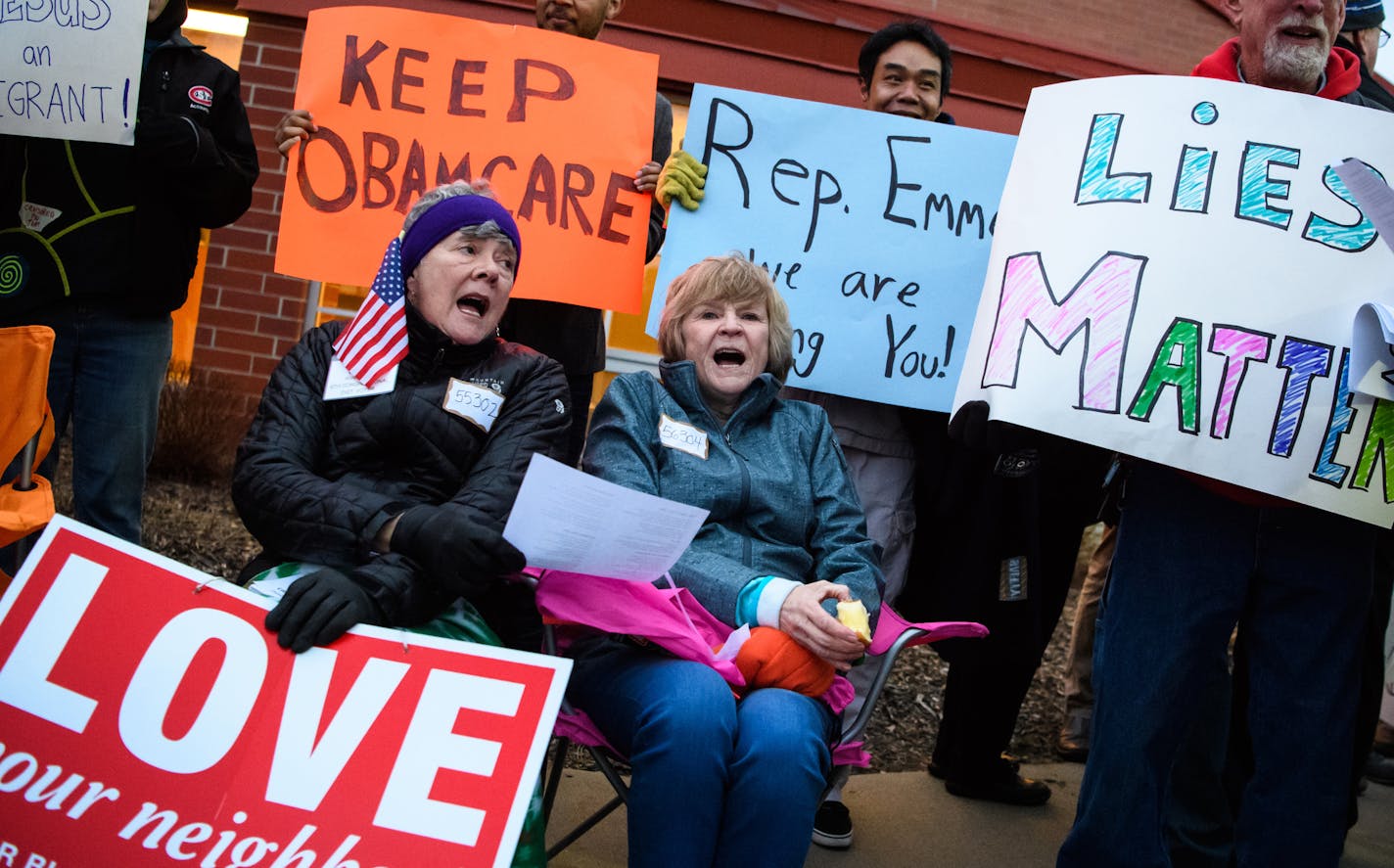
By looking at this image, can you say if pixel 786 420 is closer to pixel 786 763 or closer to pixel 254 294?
pixel 786 763

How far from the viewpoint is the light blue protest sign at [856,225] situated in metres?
3.41

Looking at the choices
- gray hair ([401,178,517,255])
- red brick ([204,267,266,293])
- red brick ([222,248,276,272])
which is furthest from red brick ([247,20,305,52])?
gray hair ([401,178,517,255])

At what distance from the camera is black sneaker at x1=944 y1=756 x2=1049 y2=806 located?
386 centimetres

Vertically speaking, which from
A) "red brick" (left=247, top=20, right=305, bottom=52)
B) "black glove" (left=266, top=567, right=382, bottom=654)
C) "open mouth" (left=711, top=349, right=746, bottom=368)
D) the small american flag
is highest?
"red brick" (left=247, top=20, right=305, bottom=52)

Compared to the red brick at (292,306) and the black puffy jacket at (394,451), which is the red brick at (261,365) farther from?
the black puffy jacket at (394,451)

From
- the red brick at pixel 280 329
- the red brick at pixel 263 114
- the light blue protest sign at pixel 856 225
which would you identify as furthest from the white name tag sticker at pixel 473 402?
the red brick at pixel 263 114

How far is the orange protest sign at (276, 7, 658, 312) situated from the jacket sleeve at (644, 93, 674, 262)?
0.23 feet

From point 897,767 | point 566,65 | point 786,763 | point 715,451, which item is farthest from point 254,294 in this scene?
point 786,763

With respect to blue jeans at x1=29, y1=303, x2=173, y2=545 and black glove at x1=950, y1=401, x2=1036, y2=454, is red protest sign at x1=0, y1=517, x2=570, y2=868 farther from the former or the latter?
blue jeans at x1=29, y1=303, x2=173, y2=545

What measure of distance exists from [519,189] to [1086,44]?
544 cm

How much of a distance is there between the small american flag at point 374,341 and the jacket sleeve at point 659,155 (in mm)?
1088

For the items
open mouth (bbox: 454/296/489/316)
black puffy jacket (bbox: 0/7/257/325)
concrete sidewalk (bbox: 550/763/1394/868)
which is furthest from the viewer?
concrete sidewalk (bbox: 550/763/1394/868)

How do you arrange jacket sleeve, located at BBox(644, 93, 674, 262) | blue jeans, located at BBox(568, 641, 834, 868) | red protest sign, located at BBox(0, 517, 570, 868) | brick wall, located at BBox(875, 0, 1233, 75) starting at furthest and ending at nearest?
1. brick wall, located at BBox(875, 0, 1233, 75)
2. jacket sleeve, located at BBox(644, 93, 674, 262)
3. blue jeans, located at BBox(568, 641, 834, 868)
4. red protest sign, located at BBox(0, 517, 570, 868)

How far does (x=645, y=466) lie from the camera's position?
102 inches
